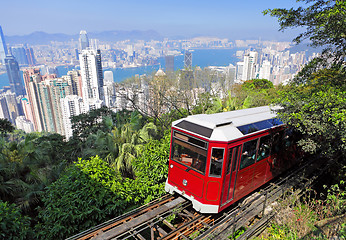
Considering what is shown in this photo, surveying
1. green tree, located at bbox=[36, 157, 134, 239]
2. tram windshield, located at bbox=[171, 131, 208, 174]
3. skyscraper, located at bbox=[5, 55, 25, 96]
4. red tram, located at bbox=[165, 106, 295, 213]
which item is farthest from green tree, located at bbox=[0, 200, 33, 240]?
skyscraper, located at bbox=[5, 55, 25, 96]

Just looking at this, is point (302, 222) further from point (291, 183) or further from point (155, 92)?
point (155, 92)

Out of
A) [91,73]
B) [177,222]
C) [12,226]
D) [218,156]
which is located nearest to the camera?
[12,226]

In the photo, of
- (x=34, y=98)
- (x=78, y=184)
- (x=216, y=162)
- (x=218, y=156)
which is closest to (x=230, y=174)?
(x=216, y=162)

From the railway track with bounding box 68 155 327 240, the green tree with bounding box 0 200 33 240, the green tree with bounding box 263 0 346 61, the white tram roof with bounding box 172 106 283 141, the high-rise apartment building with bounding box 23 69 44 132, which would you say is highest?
the green tree with bounding box 263 0 346 61

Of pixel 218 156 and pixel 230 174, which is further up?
pixel 218 156

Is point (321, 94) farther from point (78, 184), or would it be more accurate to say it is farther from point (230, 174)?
point (78, 184)

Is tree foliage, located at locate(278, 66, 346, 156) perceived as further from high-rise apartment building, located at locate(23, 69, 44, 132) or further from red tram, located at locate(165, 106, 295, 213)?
high-rise apartment building, located at locate(23, 69, 44, 132)

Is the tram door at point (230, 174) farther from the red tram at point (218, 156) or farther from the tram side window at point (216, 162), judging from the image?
the tram side window at point (216, 162)
